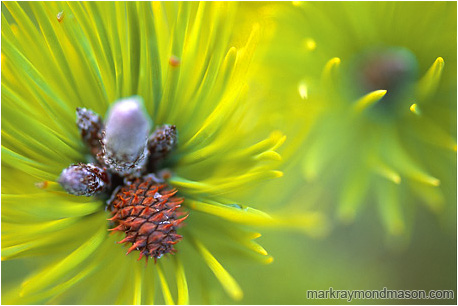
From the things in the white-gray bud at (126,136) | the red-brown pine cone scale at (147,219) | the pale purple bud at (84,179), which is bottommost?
the red-brown pine cone scale at (147,219)

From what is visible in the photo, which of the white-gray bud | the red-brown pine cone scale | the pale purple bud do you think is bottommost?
the red-brown pine cone scale

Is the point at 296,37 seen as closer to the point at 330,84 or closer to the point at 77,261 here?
the point at 330,84

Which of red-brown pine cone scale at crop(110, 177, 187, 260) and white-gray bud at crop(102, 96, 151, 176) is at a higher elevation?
white-gray bud at crop(102, 96, 151, 176)
